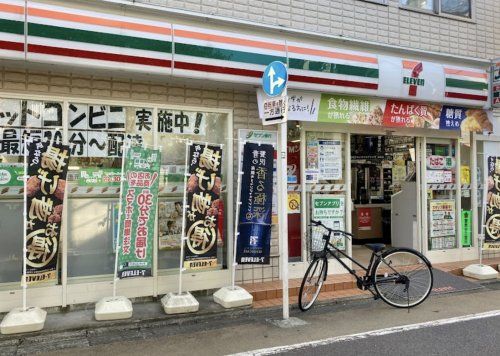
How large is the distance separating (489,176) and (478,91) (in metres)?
1.75

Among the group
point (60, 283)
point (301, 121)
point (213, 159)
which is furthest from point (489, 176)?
point (60, 283)

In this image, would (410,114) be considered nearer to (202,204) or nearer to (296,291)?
(296,291)

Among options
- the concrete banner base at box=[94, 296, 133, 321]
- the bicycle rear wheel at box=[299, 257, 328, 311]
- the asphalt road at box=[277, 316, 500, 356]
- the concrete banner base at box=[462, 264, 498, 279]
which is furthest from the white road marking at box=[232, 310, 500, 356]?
the concrete banner base at box=[462, 264, 498, 279]

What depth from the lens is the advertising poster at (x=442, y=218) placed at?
992cm

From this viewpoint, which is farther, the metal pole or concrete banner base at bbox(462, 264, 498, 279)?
concrete banner base at bbox(462, 264, 498, 279)

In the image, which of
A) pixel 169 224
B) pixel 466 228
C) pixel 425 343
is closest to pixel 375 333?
pixel 425 343

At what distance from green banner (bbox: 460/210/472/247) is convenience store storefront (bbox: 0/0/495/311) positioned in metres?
3.42

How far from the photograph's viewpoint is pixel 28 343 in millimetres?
5461

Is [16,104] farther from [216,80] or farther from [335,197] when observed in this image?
[335,197]

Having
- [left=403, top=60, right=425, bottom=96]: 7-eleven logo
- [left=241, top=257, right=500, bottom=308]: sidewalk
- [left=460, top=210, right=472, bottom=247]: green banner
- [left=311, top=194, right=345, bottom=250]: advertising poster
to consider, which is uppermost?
[left=403, top=60, right=425, bottom=96]: 7-eleven logo

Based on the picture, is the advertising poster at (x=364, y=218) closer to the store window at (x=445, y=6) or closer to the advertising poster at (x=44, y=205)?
the store window at (x=445, y=6)

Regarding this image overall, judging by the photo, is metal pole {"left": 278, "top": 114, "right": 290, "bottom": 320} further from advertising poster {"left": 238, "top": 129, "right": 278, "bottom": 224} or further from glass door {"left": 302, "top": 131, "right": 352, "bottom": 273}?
glass door {"left": 302, "top": 131, "right": 352, "bottom": 273}

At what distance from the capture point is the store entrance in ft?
33.9

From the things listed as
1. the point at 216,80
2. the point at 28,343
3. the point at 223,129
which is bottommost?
the point at 28,343
